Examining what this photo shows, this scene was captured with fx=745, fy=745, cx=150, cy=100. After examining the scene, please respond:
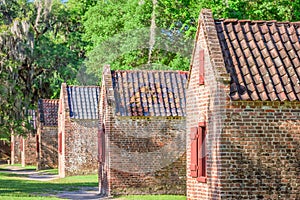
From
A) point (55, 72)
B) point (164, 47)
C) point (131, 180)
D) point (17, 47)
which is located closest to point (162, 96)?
point (131, 180)

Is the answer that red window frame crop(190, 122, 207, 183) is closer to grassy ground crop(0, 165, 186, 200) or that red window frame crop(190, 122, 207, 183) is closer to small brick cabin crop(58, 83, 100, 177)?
grassy ground crop(0, 165, 186, 200)

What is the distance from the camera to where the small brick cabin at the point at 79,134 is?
43.2 metres

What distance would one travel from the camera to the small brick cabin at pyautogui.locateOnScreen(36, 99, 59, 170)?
179 feet

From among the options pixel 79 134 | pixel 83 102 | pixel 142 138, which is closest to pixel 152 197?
pixel 142 138

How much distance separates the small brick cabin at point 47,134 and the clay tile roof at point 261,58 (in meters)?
37.0

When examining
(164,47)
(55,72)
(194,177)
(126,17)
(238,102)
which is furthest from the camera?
(55,72)

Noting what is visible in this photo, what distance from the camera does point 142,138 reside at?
1125 inches

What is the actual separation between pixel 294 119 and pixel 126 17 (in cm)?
3186

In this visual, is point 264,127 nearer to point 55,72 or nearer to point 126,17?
point 126,17

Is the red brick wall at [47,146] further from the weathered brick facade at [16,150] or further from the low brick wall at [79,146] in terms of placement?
the low brick wall at [79,146]

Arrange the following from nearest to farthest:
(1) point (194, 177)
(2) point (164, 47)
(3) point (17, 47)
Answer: (1) point (194, 177)
(2) point (164, 47)
(3) point (17, 47)

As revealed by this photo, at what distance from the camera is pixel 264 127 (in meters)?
17.7

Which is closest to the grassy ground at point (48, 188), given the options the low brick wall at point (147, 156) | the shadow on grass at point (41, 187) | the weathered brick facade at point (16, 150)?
the shadow on grass at point (41, 187)

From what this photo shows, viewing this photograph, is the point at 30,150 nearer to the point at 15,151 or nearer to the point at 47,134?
the point at 15,151
